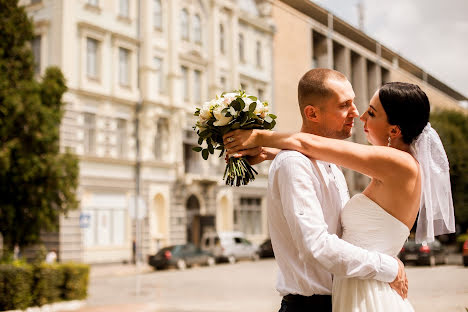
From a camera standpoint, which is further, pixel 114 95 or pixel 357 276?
pixel 114 95

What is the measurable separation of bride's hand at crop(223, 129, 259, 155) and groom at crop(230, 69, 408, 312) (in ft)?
0.65

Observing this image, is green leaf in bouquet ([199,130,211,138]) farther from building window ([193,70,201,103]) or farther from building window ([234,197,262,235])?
building window ([234,197,262,235])

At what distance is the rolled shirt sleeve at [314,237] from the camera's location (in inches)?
84.5

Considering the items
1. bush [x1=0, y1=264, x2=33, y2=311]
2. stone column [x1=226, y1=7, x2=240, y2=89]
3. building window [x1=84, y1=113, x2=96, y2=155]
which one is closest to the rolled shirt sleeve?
bush [x1=0, y1=264, x2=33, y2=311]

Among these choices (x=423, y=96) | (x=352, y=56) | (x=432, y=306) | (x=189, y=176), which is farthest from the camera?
(x=189, y=176)

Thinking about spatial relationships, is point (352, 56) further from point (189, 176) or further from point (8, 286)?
point (189, 176)

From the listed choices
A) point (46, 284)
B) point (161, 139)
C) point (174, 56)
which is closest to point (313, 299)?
point (46, 284)

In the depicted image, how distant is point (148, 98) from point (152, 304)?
685 inches

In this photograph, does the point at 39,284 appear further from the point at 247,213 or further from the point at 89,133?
the point at 247,213

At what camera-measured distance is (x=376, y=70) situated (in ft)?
14.6

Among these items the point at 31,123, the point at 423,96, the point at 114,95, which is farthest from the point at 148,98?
the point at 423,96

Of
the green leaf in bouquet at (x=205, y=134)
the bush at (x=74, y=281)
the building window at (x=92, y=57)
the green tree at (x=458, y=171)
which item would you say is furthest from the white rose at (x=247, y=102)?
the building window at (x=92, y=57)

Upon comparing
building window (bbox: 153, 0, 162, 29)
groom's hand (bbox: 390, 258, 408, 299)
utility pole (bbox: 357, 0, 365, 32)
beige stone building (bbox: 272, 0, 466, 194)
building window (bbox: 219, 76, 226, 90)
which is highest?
building window (bbox: 153, 0, 162, 29)

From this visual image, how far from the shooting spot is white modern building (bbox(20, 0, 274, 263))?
25.5 metres
